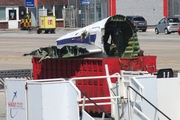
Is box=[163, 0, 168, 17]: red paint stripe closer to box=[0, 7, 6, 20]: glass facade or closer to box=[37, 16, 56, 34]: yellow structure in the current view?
box=[37, 16, 56, 34]: yellow structure

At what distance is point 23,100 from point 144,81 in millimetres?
2248

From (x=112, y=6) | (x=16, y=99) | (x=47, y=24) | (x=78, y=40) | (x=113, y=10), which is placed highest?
(x=112, y=6)

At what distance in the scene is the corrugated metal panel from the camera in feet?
40.1

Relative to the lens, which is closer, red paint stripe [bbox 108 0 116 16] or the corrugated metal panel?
the corrugated metal panel

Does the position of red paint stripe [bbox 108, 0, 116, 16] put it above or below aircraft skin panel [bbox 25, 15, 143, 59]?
above

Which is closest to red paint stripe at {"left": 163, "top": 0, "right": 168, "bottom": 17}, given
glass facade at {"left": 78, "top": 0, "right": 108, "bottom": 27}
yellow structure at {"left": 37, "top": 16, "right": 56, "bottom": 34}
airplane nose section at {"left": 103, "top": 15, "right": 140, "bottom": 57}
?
glass facade at {"left": 78, "top": 0, "right": 108, "bottom": 27}

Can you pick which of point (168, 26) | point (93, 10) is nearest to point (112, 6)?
point (93, 10)

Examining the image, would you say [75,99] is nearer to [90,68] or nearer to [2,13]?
[90,68]

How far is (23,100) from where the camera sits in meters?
10.6

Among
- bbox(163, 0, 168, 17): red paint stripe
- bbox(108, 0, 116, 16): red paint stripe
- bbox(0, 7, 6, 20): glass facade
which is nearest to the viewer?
bbox(108, 0, 116, 16): red paint stripe

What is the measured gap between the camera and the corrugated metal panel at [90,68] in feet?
40.1

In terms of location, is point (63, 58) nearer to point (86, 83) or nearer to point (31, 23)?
point (86, 83)

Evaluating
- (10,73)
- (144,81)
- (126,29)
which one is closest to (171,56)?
(10,73)

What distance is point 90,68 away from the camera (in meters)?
12.5
